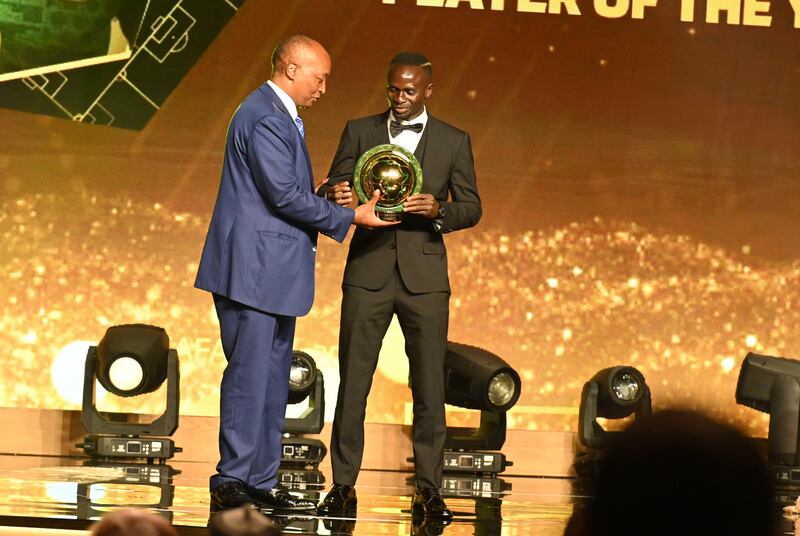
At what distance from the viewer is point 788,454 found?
5.32m

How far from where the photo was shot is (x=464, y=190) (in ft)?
13.3

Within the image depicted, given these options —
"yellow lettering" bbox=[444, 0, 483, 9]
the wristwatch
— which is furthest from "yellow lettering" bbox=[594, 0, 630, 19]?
the wristwatch

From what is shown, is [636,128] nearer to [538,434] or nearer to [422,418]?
[538,434]

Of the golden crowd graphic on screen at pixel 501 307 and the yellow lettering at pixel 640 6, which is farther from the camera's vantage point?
the yellow lettering at pixel 640 6

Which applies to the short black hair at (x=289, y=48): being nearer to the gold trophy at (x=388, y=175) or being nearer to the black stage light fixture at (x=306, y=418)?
the gold trophy at (x=388, y=175)

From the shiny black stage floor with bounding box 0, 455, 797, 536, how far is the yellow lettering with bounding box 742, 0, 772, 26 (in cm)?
248

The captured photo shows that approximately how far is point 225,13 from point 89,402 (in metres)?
2.07

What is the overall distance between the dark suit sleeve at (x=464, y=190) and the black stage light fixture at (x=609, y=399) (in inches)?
70.6

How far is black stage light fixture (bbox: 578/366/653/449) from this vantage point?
18.0 feet

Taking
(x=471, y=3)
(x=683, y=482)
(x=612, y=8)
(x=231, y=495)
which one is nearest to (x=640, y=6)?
(x=612, y=8)

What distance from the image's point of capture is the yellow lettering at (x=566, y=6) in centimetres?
603

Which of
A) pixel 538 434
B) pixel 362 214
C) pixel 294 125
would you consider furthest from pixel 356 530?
pixel 538 434

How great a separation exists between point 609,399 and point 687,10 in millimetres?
2091

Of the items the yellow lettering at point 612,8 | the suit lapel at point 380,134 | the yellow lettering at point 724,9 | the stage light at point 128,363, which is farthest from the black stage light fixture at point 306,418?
the yellow lettering at point 724,9
